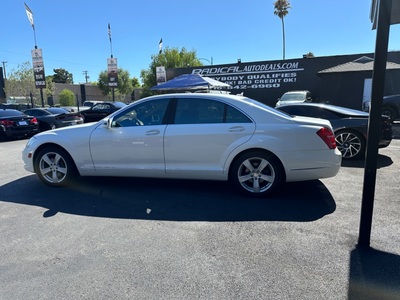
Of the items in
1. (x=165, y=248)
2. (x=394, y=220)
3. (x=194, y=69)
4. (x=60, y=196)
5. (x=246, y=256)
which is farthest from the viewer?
(x=194, y=69)

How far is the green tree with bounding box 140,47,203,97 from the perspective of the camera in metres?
42.7

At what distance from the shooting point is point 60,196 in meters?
4.80

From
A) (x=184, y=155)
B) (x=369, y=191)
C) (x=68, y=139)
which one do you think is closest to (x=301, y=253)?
(x=369, y=191)

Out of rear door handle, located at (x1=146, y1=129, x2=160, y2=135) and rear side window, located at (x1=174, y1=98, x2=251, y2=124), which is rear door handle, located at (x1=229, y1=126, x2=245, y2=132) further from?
rear door handle, located at (x1=146, y1=129, x2=160, y2=135)

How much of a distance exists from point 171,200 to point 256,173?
1313 millimetres

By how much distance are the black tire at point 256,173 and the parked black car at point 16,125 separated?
11084 millimetres

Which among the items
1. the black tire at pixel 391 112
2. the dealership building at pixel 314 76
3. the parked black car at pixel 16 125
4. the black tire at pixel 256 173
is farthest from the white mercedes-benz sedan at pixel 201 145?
the dealership building at pixel 314 76

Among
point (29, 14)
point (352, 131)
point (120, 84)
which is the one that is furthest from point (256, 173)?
point (120, 84)

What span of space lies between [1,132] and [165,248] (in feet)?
38.8

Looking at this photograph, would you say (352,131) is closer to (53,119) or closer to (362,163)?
(362,163)

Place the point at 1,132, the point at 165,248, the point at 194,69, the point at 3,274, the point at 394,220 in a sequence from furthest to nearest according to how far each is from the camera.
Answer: the point at 194,69 → the point at 1,132 → the point at 394,220 → the point at 165,248 → the point at 3,274

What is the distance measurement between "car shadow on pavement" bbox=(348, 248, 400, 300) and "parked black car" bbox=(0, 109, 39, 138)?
42.6 feet

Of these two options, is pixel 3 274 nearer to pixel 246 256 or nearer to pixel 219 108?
pixel 246 256

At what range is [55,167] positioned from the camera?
5238 mm
